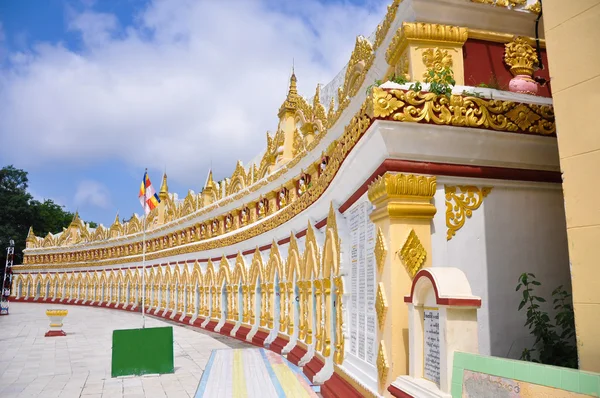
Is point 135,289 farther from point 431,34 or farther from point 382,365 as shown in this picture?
point 382,365

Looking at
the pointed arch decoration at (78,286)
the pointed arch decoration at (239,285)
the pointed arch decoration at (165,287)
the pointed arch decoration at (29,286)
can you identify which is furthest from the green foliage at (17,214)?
the pointed arch decoration at (239,285)

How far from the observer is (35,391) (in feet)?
29.0

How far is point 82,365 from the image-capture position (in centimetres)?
1166

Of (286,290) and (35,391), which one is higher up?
(286,290)

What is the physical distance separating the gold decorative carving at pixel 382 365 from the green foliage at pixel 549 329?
123 centimetres

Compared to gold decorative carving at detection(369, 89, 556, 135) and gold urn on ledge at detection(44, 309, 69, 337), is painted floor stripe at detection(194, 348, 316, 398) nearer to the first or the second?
gold decorative carving at detection(369, 89, 556, 135)

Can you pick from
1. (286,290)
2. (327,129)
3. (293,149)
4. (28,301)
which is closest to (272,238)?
Answer: (286,290)

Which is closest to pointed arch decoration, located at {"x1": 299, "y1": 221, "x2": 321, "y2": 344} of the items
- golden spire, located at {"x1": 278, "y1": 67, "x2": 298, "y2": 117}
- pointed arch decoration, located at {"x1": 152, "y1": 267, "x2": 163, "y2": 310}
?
golden spire, located at {"x1": 278, "y1": 67, "x2": 298, "y2": 117}

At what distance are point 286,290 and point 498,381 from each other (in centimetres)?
953

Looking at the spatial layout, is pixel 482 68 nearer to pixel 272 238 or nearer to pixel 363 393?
pixel 363 393

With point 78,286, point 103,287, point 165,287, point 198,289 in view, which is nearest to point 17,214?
point 78,286

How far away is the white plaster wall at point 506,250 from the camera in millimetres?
4863

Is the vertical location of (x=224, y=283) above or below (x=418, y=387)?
above

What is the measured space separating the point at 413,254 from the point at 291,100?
33.5 feet
